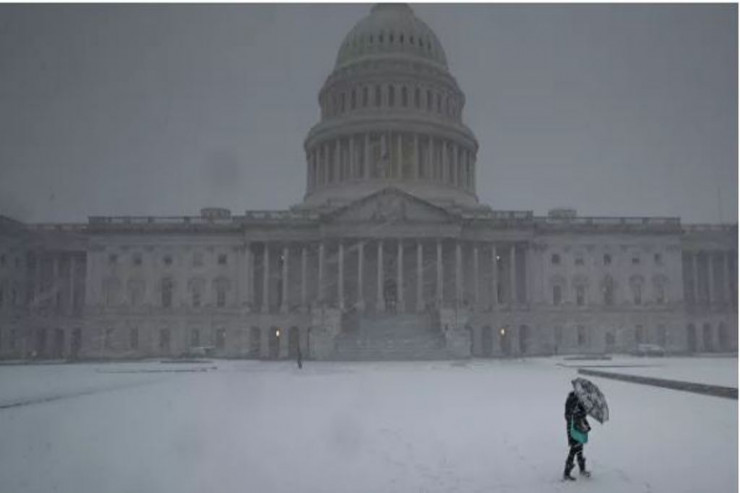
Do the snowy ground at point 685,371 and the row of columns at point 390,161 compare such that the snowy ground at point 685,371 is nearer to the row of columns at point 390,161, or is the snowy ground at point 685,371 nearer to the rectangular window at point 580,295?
the rectangular window at point 580,295

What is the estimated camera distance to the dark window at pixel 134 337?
75125 mm

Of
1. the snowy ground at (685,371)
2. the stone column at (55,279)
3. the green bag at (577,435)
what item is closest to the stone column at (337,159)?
the stone column at (55,279)

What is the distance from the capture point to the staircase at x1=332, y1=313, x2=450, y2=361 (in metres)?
60.9

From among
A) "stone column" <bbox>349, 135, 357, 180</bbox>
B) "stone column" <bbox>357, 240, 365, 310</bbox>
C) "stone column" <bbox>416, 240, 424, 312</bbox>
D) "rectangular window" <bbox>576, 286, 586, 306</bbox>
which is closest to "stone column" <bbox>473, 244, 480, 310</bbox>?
"stone column" <bbox>416, 240, 424, 312</bbox>

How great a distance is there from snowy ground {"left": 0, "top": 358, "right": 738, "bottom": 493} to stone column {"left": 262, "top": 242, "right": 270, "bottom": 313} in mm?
44264

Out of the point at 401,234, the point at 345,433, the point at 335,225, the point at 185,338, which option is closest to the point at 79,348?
the point at 185,338

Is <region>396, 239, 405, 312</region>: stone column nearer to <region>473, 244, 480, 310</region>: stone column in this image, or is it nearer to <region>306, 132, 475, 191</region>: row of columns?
<region>473, 244, 480, 310</region>: stone column

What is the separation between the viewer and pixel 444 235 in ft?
241

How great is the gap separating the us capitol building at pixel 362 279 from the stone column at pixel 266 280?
0.15 meters

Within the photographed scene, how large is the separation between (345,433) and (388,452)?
9.86 feet

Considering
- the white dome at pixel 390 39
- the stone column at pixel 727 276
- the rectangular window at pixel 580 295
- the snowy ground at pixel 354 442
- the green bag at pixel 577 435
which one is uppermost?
the white dome at pixel 390 39

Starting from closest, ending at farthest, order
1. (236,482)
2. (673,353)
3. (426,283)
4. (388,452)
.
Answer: (236,482) → (388,452) → (673,353) → (426,283)

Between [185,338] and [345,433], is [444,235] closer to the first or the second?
[185,338]

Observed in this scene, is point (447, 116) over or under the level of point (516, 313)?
over
